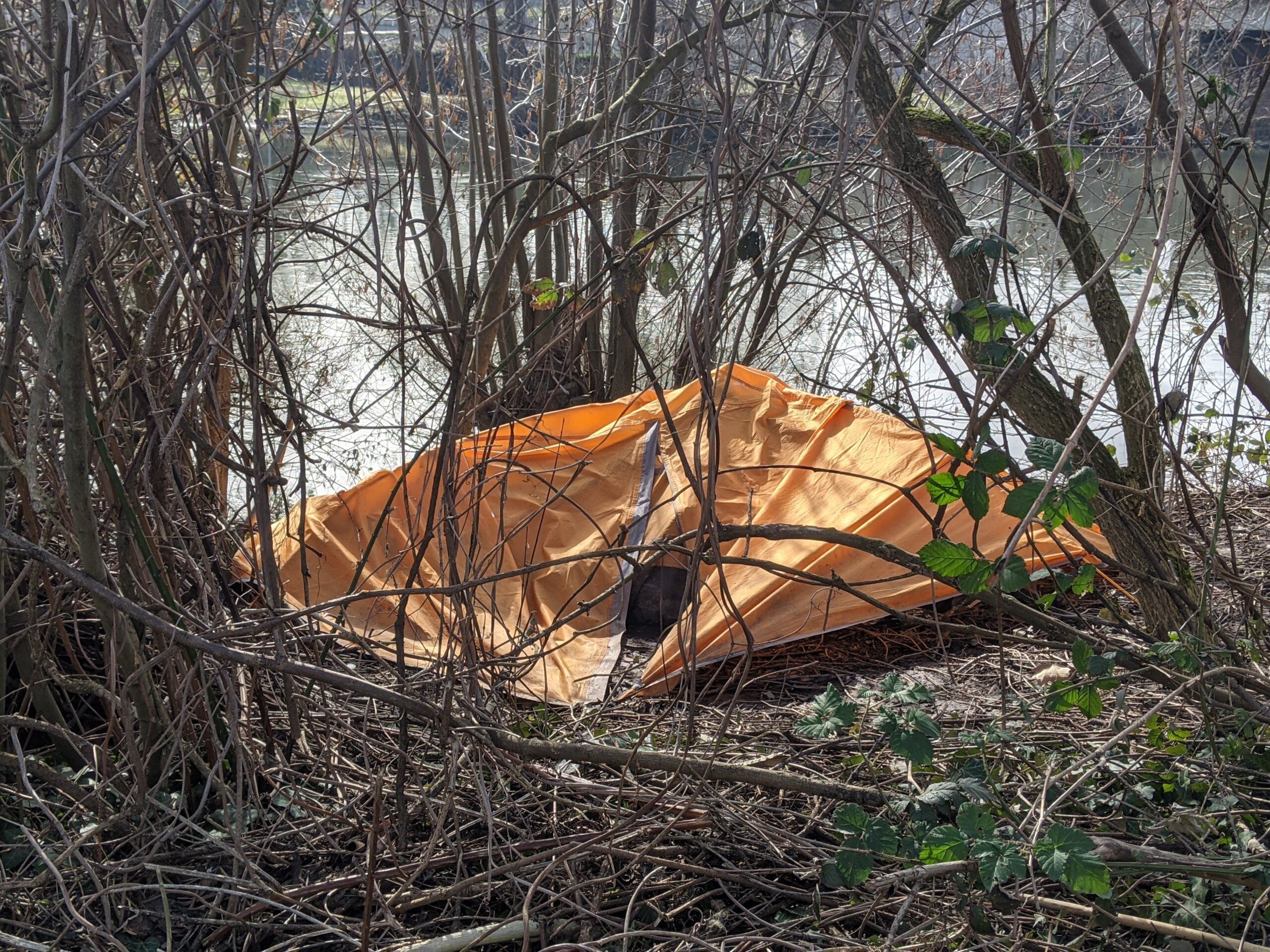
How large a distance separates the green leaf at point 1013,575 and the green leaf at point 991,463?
0.14 m

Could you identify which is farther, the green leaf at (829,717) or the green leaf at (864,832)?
the green leaf at (829,717)

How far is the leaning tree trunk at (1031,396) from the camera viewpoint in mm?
2445

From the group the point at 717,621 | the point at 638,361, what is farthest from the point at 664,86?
the point at 717,621

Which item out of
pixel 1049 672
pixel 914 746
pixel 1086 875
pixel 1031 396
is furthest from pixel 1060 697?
pixel 1049 672

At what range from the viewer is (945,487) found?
1.74m

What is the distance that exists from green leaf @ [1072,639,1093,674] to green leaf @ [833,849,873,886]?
1.64 ft

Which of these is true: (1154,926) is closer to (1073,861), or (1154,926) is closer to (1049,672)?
(1073,861)

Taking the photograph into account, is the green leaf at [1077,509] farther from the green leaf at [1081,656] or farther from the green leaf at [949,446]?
the green leaf at [1081,656]

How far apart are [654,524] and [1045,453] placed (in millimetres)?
2187

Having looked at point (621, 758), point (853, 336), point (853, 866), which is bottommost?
point (853, 866)

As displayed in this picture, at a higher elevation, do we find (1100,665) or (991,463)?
(991,463)

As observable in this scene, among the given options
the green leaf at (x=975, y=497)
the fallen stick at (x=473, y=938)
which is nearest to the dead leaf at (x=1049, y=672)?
the green leaf at (x=975, y=497)

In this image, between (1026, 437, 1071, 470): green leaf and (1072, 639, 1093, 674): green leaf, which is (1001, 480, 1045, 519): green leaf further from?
(1072, 639, 1093, 674): green leaf

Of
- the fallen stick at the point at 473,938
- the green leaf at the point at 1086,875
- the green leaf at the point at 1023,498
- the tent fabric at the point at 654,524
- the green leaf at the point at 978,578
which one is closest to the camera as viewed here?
the green leaf at the point at 1086,875
